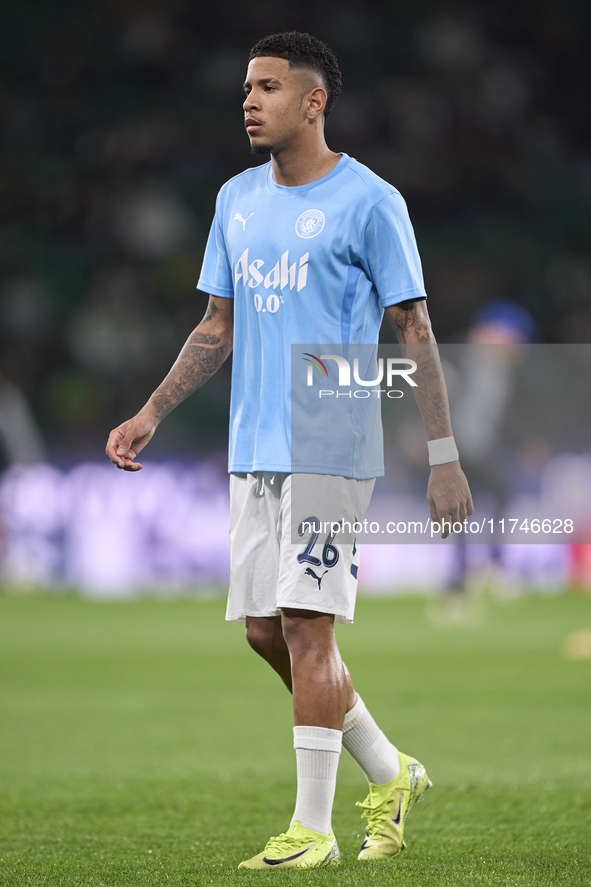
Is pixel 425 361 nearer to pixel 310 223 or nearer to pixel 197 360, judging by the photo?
pixel 310 223

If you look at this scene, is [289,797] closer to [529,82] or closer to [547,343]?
[547,343]

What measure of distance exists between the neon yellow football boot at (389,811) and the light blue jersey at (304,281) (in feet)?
2.36

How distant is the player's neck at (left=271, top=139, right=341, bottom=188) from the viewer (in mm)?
2570

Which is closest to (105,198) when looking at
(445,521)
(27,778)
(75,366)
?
(75,366)

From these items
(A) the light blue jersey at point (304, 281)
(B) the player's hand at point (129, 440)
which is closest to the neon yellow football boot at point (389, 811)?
(A) the light blue jersey at point (304, 281)

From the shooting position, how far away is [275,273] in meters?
2.50

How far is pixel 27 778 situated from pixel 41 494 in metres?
7.07

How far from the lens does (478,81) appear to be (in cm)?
1598

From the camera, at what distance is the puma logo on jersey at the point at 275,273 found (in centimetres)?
246

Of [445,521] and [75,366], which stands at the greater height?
Result: [75,366]

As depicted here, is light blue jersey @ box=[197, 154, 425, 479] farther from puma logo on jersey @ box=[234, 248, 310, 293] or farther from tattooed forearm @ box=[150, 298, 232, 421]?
Result: tattooed forearm @ box=[150, 298, 232, 421]

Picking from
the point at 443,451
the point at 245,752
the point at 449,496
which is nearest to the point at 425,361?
the point at 443,451

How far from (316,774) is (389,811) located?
263 mm

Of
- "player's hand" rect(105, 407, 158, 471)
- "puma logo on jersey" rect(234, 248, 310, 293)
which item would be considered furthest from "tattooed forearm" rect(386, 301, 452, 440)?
"player's hand" rect(105, 407, 158, 471)
